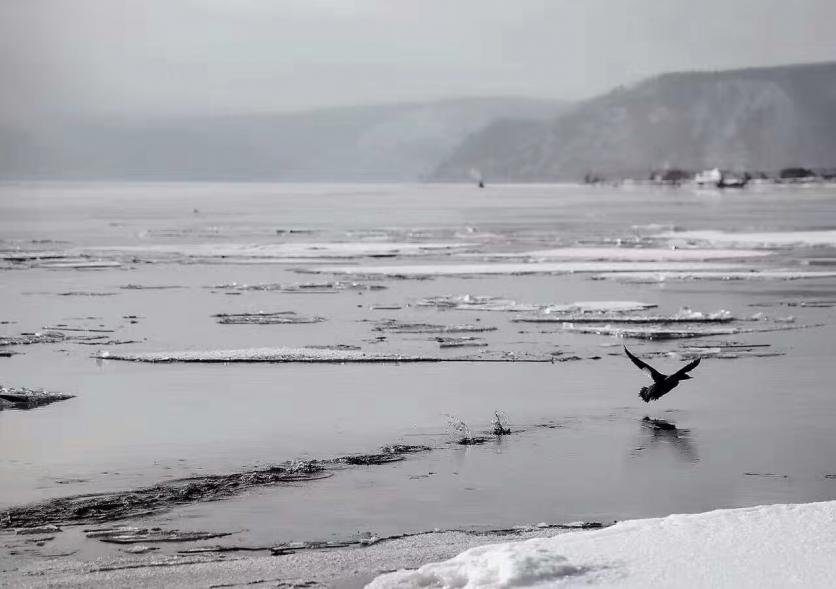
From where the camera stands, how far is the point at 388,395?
13.5 m

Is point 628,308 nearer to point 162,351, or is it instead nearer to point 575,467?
point 162,351

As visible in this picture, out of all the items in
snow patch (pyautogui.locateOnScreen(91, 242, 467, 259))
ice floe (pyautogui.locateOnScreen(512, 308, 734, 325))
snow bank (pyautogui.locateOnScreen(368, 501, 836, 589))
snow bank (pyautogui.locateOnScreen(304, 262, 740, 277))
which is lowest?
snow bank (pyautogui.locateOnScreen(368, 501, 836, 589))

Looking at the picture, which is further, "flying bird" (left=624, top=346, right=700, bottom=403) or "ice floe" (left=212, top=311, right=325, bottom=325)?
"ice floe" (left=212, top=311, right=325, bottom=325)

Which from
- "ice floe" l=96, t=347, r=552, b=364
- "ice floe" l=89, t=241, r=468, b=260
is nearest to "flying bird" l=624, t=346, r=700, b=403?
"ice floe" l=96, t=347, r=552, b=364

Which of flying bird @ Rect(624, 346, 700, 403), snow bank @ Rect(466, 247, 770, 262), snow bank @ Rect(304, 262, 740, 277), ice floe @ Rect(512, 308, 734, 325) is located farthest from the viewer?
snow bank @ Rect(466, 247, 770, 262)

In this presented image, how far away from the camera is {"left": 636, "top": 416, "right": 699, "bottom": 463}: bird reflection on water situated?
10.9 m

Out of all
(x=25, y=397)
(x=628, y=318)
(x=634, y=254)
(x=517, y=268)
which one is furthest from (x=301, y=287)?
(x=25, y=397)

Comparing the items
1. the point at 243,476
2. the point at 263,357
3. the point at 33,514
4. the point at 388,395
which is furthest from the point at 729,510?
the point at 263,357

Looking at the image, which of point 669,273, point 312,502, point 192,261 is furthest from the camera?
point 192,261

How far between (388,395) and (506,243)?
Result: 27716mm

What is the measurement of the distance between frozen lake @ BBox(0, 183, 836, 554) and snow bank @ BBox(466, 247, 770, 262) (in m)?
2.05

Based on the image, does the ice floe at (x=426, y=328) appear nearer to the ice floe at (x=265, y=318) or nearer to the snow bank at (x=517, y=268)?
the ice floe at (x=265, y=318)

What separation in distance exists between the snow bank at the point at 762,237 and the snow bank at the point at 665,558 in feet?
102

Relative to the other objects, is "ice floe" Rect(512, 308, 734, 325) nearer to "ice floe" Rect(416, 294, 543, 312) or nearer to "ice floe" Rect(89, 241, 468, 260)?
"ice floe" Rect(416, 294, 543, 312)
